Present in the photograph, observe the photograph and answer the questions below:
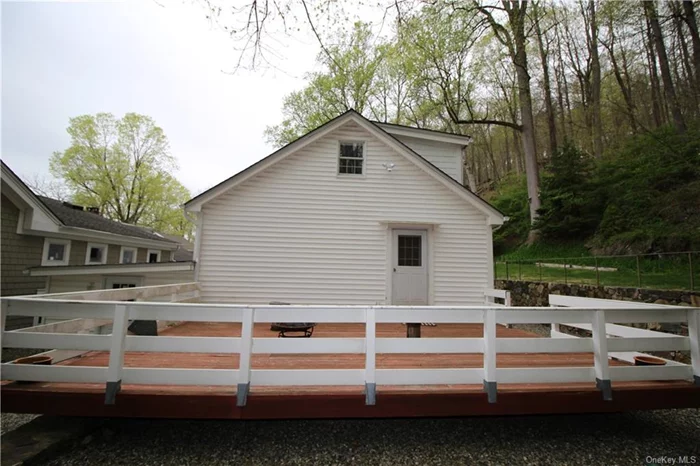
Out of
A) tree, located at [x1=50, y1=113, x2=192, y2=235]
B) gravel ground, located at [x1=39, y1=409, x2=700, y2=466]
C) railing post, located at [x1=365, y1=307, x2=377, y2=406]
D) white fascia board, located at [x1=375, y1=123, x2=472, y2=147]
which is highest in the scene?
tree, located at [x1=50, y1=113, x2=192, y2=235]

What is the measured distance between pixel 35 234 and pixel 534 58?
86.6ft

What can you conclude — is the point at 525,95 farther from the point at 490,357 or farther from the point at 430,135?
the point at 490,357

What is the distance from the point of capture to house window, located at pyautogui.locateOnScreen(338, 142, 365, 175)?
7270 millimetres

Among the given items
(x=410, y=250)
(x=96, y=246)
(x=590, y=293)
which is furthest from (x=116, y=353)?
(x=96, y=246)

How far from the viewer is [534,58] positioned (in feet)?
62.2

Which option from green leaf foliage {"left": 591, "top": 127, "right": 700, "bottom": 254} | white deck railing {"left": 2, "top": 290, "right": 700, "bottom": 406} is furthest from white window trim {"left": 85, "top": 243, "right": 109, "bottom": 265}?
green leaf foliage {"left": 591, "top": 127, "right": 700, "bottom": 254}

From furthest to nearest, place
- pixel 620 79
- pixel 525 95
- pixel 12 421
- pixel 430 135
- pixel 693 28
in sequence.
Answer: pixel 620 79 < pixel 525 95 < pixel 693 28 < pixel 430 135 < pixel 12 421

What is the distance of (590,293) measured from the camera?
694 centimetres

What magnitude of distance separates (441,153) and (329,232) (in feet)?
15.7

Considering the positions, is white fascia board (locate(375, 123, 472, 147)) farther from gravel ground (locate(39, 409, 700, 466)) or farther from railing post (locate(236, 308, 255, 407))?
railing post (locate(236, 308, 255, 407))

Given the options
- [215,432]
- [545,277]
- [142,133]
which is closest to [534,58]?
[545,277]

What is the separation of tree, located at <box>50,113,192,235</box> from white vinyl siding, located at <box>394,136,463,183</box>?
24.3 m

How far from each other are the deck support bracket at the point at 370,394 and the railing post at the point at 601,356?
207cm

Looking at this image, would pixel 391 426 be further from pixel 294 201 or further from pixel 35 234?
pixel 35 234
